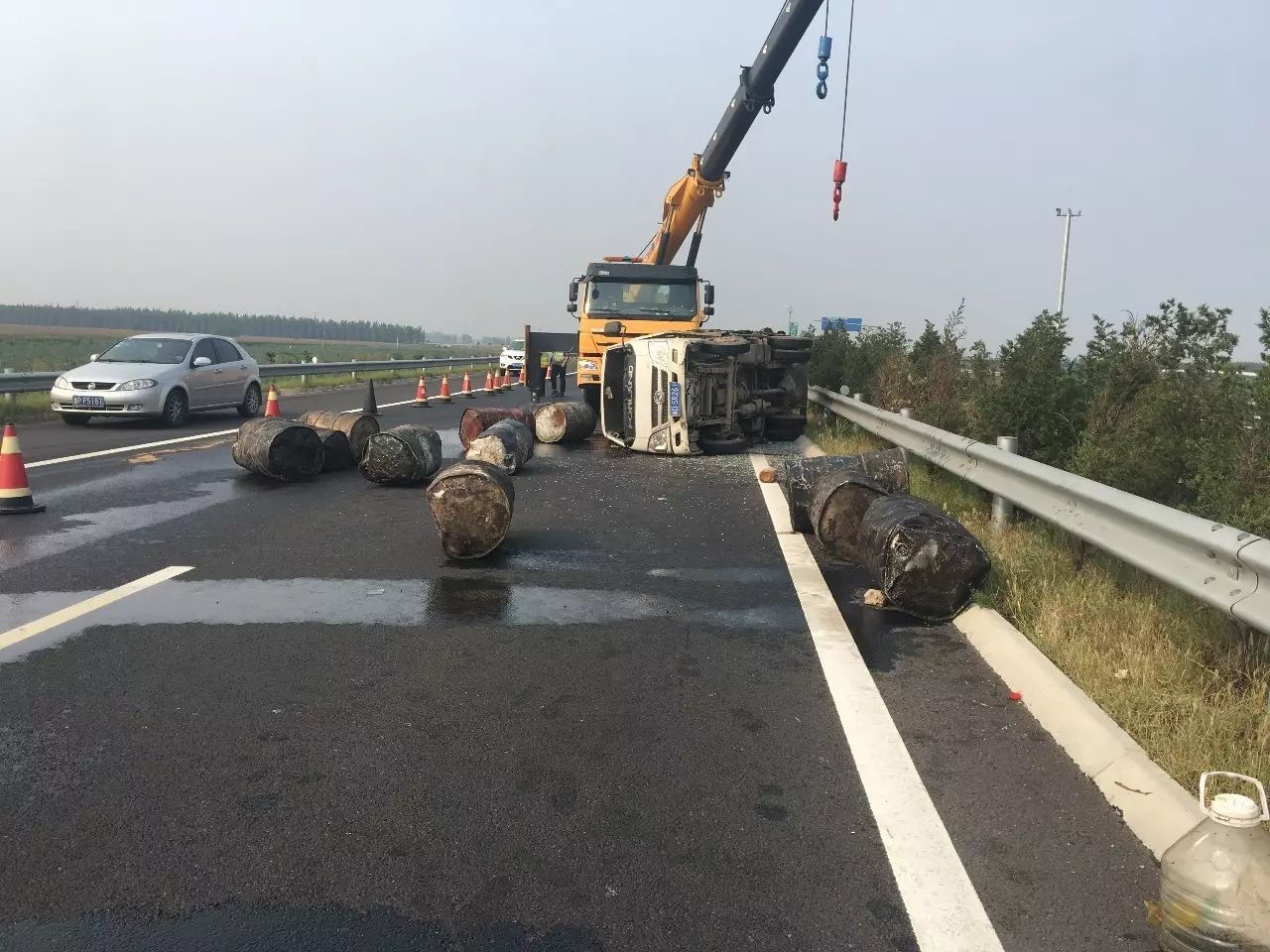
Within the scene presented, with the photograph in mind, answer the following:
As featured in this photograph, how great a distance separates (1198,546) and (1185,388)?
120 inches

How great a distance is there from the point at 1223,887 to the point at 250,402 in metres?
20.0

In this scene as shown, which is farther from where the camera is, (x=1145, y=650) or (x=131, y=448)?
(x=131, y=448)

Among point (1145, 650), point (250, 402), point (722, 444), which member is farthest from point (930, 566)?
point (250, 402)

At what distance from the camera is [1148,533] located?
448cm

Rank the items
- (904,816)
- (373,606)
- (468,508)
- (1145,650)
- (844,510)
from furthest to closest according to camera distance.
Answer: (844,510)
(468,508)
(373,606)
(1145,650)
(904,816)

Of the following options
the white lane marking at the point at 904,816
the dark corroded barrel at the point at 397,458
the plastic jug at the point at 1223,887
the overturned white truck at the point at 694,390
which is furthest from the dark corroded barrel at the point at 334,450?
the plastic jug at the point at 1223,887

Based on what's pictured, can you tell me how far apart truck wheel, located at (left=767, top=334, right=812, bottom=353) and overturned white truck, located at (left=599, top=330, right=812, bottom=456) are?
0.05ft

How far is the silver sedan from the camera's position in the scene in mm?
16719

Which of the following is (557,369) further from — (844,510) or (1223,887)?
(1223,887)

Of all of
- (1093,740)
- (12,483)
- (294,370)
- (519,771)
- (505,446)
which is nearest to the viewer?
(519,771)

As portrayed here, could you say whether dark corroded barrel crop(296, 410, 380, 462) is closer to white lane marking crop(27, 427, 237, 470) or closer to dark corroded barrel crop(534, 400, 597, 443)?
white lane marking crop(27, 427, 237, 470)

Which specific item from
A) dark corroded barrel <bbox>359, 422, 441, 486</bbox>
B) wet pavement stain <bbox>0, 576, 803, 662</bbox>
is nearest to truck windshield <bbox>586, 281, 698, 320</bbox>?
dark corroded barrel <bbox>359, 422, 441, 486</bbox>

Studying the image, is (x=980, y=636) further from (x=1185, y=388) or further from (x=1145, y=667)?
(x=1185, y=388)

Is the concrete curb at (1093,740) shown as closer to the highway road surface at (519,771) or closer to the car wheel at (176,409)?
the highway road surface at (519,771)
